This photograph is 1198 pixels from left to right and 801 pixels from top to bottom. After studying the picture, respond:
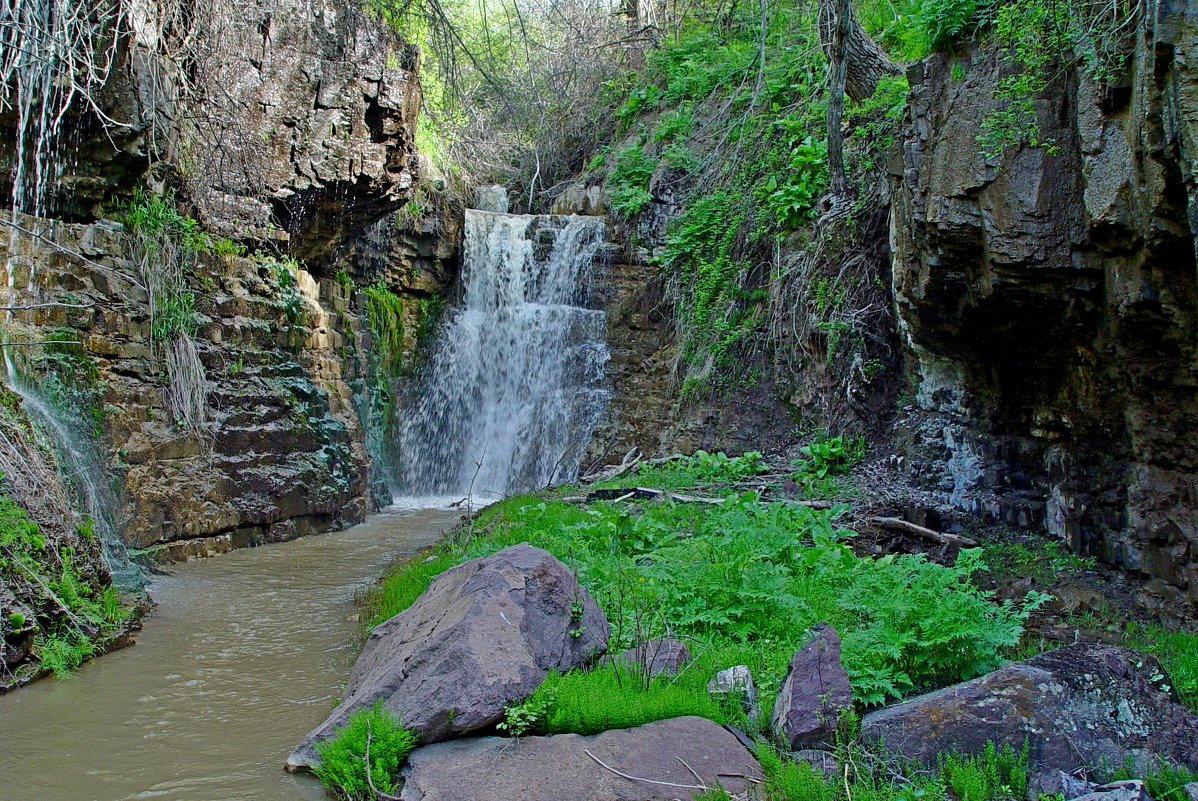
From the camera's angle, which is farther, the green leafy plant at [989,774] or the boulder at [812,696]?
the boulder at [812,696]

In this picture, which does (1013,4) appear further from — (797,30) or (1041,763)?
(797,30)

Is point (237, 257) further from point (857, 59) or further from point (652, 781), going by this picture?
point (652, 781)

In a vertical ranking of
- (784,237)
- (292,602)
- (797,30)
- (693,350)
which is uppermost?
(797,30)

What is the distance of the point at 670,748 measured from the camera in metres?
3.56

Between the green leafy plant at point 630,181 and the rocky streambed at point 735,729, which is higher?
the green leafy plant at point 630,181

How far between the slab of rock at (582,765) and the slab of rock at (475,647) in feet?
0.56

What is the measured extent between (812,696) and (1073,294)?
3774 mm

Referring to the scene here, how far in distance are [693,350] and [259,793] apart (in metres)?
9.97

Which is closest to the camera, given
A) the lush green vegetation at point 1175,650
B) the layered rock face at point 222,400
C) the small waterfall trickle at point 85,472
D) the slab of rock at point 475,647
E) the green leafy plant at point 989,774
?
the green leafy plant at point 989,774

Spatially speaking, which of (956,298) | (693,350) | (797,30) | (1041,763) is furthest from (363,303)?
(1041,763)

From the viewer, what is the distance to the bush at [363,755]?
11.6ft

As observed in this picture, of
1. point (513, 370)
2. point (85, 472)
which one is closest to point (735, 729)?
point (85, 472)

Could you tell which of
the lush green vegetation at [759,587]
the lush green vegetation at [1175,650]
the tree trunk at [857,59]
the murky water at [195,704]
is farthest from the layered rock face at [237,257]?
the lush green vegetation at [1175,650]

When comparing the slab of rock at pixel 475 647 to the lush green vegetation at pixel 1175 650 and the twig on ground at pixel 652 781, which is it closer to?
the twig on ground at pixel 652 781
